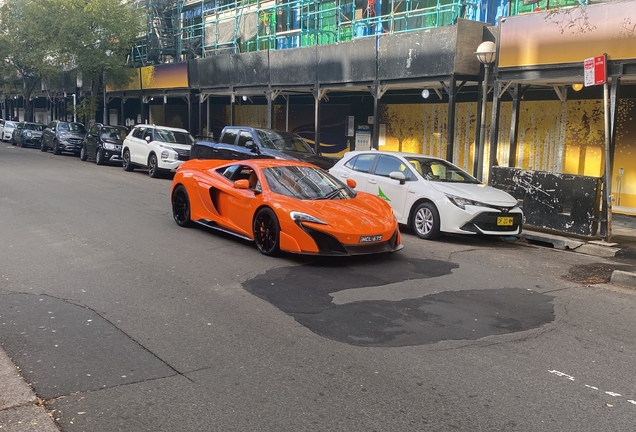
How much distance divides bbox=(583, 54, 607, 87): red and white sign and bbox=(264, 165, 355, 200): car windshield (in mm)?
5266

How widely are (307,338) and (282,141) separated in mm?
12989

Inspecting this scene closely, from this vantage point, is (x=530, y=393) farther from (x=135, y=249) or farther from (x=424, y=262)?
(x=135, y=249)

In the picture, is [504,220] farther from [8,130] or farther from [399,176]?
[8,130]

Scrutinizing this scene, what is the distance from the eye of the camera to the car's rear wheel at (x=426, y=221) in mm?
11086

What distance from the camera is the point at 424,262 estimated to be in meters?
9.12

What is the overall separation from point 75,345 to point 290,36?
21.8 meters

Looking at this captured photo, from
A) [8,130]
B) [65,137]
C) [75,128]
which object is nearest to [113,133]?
[65,137]

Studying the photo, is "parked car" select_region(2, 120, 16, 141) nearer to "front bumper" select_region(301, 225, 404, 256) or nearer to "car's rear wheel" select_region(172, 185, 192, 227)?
"car's rear wheel" select_region(172, 185, 192, 227)

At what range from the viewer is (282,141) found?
1820 centimetres

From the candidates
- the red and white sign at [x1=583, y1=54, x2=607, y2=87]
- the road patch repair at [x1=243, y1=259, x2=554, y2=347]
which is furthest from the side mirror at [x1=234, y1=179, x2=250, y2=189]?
the red and white sign at [x1=583, y1=54, x2=607, y2=87]

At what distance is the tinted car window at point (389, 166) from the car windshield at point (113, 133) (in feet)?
54.3

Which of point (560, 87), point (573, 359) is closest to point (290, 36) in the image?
point (560, 87)

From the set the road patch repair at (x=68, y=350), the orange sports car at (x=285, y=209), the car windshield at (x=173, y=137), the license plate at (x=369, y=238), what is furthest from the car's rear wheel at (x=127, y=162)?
the road patch repair at (x=68, y=350)

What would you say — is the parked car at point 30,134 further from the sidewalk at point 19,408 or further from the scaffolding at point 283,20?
the sidewalk at point 19,408
